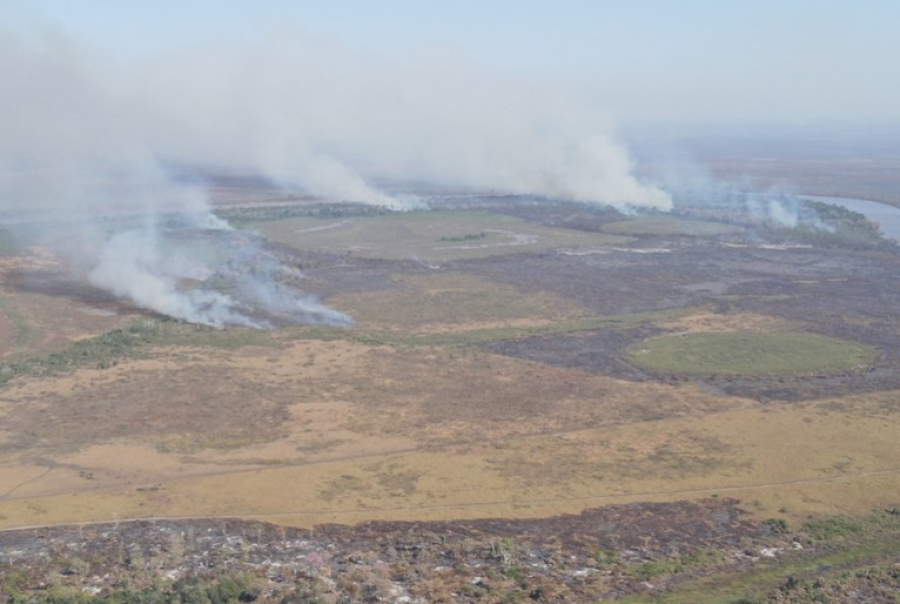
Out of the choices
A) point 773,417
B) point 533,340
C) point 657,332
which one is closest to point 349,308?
point 533,340

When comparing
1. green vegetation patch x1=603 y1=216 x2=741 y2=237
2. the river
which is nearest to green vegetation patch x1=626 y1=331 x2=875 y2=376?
green vegetation patch x1=603 y1=216 x2=741 y2=237

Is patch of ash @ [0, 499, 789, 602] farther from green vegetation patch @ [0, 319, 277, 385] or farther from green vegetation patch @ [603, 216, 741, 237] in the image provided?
green vegetation patch @ [603, 216, 741, 237]

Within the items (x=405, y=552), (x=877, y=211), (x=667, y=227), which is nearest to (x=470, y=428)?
(x=405, y=552)

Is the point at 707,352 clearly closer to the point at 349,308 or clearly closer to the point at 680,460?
the point at 680,460

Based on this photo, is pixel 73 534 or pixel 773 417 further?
pixel 773 417

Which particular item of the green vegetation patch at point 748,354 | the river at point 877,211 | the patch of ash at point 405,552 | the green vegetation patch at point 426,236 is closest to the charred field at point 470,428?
the patch of ash at point 405,552
